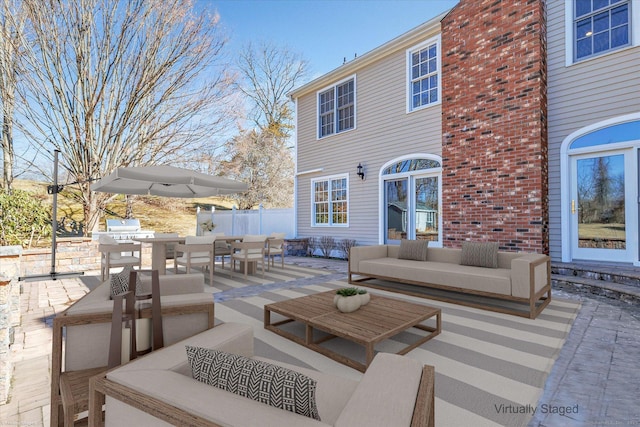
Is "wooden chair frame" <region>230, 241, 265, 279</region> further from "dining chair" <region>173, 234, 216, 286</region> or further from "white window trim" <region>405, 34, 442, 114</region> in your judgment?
"white window trim" <region>405, 34, 442, 114</region>

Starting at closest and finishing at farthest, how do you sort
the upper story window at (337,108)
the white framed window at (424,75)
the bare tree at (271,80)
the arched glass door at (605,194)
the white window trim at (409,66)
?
the arched glass door at (605,194) → the white window trim at (409,66) → the white framed window at (424,75) → the upper story window at (337,108) → the bare tree at (271,80)

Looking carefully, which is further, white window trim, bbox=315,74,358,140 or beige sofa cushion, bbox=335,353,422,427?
white window trim, bbox=315,74,358,140

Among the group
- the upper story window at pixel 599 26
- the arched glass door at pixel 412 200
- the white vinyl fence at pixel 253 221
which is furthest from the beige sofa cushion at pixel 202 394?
the white vinyl fence at pixel 253 221

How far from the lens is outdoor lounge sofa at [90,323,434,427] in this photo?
0.95 metres

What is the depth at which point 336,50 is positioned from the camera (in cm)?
1367

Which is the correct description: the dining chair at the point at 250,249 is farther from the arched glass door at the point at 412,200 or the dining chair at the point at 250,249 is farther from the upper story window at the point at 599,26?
the upper story window at the point at 599,26

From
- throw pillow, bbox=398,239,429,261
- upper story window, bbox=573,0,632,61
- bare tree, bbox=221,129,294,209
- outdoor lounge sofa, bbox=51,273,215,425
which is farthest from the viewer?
bare tree, bbox=221,129,294,209

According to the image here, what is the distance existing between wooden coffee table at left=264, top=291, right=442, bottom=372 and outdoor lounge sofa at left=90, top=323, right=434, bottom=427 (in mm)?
1196

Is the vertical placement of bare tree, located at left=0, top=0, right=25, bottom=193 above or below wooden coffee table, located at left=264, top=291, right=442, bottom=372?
above

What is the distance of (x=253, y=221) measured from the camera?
467 inches

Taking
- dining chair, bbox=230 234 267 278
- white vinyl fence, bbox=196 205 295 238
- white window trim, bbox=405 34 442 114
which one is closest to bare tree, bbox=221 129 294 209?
white vinyl fence, bbox=196 205 295 238

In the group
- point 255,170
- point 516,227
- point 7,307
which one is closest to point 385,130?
point 516,227

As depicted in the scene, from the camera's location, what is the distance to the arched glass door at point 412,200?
25.7 ft

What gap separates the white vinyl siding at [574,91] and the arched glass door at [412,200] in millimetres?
2257
